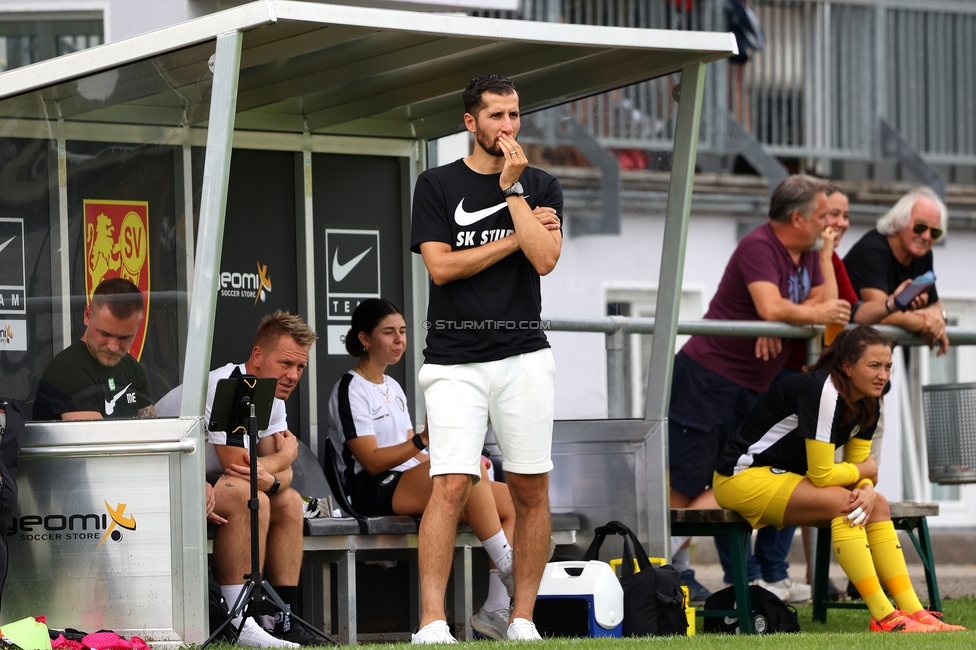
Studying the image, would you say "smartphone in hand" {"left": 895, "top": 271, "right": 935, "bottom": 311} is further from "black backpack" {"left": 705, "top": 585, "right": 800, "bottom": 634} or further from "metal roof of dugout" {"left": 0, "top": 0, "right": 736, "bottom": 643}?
"black backpack" {"left": 705, "top": 585, "right": 800, "bottom": 634}

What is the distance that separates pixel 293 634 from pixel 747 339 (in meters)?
3.16

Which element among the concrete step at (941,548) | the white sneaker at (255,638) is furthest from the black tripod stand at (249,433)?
the concrete step at (941,548)

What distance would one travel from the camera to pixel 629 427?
7855mm

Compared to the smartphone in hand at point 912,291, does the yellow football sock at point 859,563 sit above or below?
below

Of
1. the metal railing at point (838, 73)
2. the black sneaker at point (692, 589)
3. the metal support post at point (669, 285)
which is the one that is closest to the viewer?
the metal support post at point (669, 285)

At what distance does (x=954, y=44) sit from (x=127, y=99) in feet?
38.4

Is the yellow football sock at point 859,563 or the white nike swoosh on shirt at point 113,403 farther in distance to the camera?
the yellow football sock at point 859,563

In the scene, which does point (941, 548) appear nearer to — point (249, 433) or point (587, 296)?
point (587, 296)

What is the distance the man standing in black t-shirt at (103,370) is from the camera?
647 centimetres

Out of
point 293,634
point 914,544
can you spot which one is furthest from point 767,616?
point 293,634

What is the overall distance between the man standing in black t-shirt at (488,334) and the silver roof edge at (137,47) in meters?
0.85

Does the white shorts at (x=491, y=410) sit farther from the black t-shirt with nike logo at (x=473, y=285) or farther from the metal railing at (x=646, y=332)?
the metal railing at (x=646, y=332)

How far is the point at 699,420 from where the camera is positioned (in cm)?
862

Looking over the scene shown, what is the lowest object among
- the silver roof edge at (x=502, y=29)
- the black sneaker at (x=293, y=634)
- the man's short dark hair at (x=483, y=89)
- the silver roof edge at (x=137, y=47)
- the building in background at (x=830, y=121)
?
the black sneaker at (x=293, y=634)
